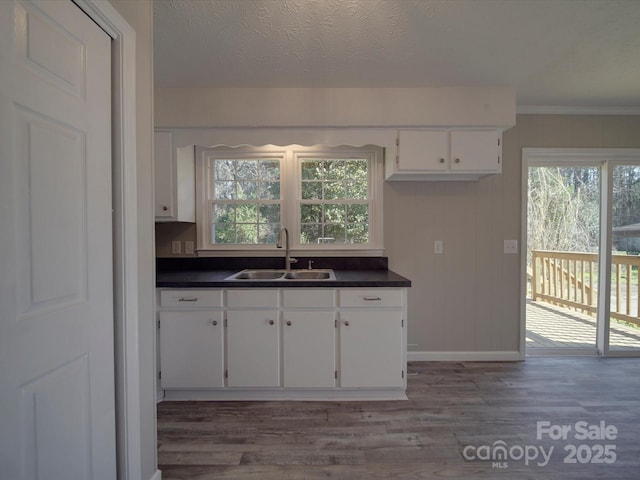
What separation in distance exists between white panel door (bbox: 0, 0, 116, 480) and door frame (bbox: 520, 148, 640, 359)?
3.16m

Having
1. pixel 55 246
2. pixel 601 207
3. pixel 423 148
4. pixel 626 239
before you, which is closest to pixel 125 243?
pixel 55 246

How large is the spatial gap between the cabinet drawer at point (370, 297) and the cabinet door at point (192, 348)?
35.1 inches

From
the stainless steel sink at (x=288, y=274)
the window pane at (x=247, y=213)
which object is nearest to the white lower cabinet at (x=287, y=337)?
the stainless steel sink at (x=288, y=274)

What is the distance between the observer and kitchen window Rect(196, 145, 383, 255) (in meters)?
2.83

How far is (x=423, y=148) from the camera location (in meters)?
2.47

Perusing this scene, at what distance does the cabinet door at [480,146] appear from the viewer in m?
2.46

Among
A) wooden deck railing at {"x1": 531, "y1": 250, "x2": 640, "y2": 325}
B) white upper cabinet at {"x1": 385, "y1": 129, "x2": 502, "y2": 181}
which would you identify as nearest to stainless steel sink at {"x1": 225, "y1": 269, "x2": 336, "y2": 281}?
white upper cabinet at {"x1": 385, "y1": 129, "x2": 502, "y2": 181}

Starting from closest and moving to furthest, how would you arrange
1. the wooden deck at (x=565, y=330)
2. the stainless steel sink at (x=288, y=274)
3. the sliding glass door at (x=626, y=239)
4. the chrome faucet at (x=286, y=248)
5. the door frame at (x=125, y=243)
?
the door frame at (x=125, y=243), the stainless steel sink at (x=288, y=274), the chrome faucet at (x=286, y=248), the sliding glass door at (x=626, y=239), the wooden deck at (x=565, y=330)

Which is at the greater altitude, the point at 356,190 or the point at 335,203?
the point at 356,190

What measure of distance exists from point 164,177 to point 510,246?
308 centimetres

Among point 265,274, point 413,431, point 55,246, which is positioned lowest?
point 413,431

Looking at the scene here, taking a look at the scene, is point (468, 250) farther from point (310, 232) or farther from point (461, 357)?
point (310, 232)

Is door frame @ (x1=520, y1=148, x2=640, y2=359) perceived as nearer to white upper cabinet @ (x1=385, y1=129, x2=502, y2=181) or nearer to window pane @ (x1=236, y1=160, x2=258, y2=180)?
white upper cabinet @ (x1=385, y1=129, x2=502, y2=181)

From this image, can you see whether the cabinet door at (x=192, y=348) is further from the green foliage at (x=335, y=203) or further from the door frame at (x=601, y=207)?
the door frame at (x=601, y=207)
